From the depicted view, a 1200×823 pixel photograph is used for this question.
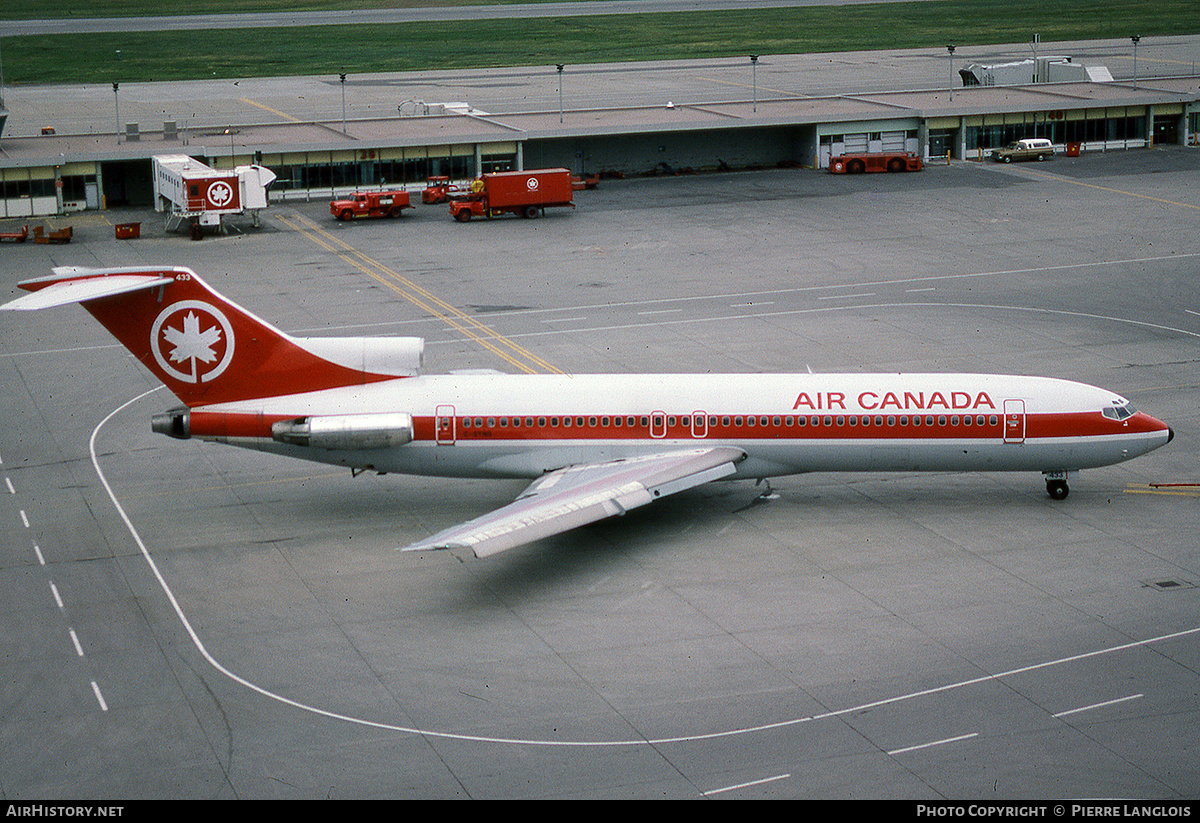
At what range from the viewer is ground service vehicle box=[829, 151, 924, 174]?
101562 millimetres

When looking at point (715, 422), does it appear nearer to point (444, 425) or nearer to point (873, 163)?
point (444, 425)

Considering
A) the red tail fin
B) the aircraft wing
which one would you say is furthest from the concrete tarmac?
the red tail fin

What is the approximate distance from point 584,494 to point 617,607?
4024mm

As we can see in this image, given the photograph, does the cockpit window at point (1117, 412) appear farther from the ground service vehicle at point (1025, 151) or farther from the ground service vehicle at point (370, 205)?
the ground service vehicle at point (1025, 151)

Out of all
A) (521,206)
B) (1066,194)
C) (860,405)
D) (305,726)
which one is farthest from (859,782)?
(1066,194)

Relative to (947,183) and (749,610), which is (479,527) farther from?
(947,183)

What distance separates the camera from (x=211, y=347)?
3997 centimetres

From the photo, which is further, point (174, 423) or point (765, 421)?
point (765, 421)

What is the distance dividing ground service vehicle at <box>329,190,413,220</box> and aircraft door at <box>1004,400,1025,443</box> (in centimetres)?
5627

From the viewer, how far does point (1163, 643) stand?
32.8 metres

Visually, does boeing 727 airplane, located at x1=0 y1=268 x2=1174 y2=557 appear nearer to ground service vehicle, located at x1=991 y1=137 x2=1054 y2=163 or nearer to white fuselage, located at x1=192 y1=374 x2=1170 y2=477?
white fuselage, located at x1=192 y1=374 x2=1170 y2=477

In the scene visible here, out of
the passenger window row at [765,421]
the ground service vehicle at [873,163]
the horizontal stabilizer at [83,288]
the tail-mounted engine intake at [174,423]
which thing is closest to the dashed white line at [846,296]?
the passenger window row at [765,421]

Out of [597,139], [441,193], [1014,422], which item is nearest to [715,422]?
[1014,422]

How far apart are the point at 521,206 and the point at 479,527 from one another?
56.4 metres
